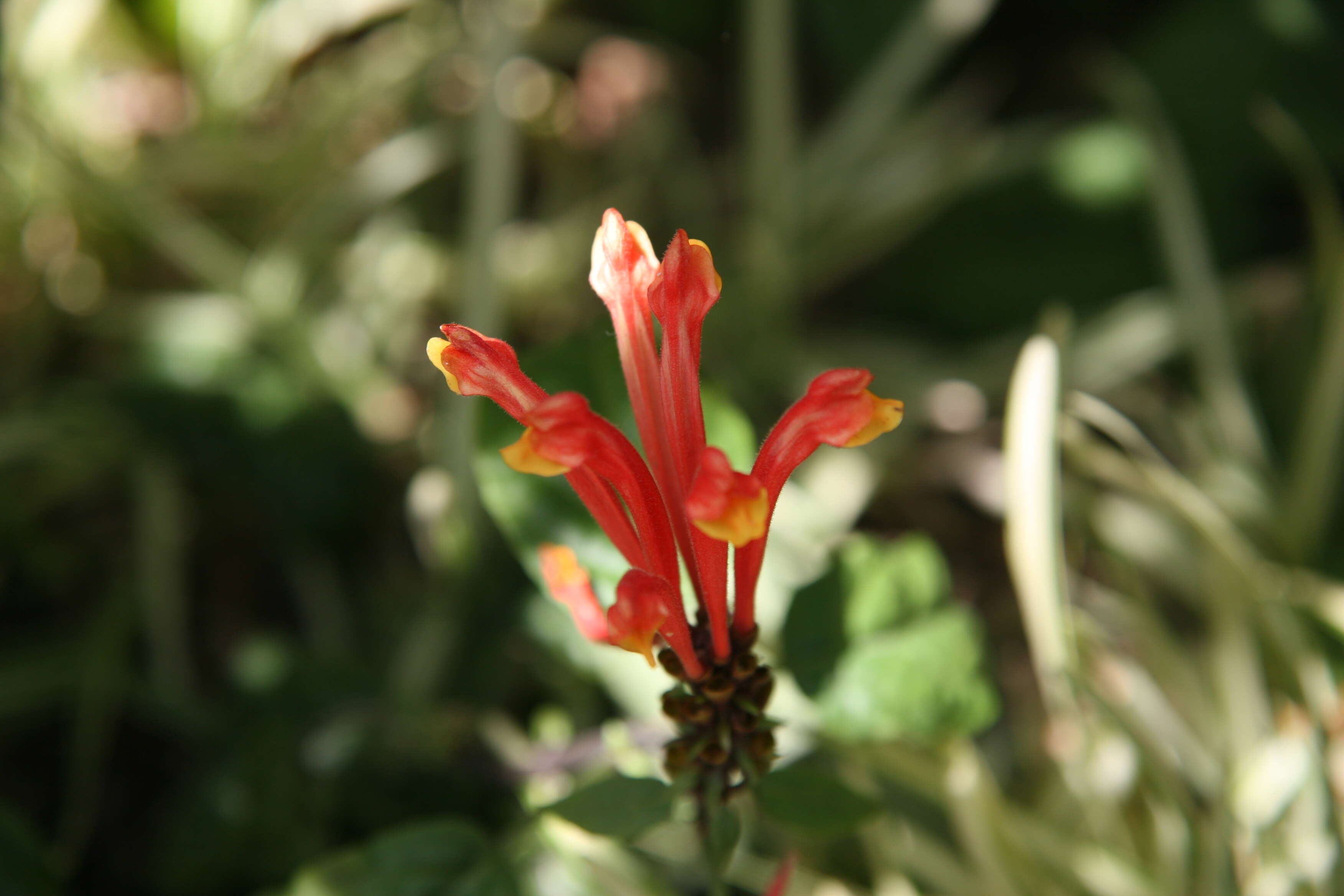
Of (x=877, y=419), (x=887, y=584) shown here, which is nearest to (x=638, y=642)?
(x=877, y=419)

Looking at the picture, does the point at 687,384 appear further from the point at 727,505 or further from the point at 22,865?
the point at 22,865

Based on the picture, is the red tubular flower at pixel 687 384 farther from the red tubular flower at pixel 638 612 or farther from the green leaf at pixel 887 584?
the green leaf at pixel 887 584

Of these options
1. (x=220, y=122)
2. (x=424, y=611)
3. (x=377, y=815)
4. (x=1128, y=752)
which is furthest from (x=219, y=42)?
(x=1128, y=752)

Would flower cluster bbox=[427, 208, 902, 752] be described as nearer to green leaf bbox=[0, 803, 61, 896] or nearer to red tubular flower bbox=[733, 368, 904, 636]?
red tubular flower bbox=[733, 368, 904, 636]

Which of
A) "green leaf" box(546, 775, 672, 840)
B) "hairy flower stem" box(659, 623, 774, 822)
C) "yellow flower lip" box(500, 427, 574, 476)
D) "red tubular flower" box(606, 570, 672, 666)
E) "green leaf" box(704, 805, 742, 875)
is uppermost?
"yellow flower lip" box(500, 427, 574, 476)

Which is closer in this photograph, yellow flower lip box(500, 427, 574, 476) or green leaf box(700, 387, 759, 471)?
yellow flower lip box(500, 427, 574, 476)

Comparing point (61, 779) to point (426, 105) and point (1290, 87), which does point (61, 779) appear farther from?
point (1290, 87)

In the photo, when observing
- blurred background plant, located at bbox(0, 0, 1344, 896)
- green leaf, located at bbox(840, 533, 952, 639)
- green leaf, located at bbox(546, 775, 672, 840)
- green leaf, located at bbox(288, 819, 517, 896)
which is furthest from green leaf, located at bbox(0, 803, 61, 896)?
green leaf, located at bbox(840, 533, 952, 639)

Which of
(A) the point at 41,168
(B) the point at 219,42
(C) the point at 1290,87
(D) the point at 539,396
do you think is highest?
(B) the point at 219,42

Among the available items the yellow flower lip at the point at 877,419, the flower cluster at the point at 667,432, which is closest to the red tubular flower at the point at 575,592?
the flower cluster at the point at 667,432
